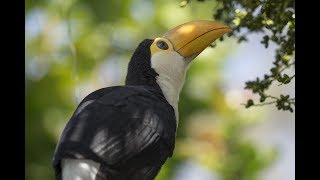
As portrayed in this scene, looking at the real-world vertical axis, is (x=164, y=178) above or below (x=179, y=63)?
below

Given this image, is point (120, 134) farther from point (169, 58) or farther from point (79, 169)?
point (169, 58)

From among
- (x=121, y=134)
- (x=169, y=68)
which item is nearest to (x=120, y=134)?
(x=121, y=134)

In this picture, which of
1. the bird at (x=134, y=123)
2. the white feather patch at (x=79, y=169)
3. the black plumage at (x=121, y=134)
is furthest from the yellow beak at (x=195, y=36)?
the white feather patch at (x=79, y=169)

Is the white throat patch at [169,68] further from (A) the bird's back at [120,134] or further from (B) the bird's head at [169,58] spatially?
(A) the bird's back at [120,134]

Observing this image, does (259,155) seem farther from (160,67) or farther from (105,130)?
(105,130)

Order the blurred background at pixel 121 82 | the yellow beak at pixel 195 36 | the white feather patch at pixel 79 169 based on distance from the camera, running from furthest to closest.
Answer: the blurred background at pixel 121 82 → the yellow beak at pixel 195 36 → the white feather patch at pixel 79 169

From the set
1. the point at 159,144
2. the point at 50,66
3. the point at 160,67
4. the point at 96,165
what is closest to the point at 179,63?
the point at 160,67

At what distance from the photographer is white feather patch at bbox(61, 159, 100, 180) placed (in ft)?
5.06

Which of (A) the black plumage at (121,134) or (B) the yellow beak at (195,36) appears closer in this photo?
(A) the black plumage at (121,134)

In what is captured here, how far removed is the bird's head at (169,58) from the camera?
1944 mm

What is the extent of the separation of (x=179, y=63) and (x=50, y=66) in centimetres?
188

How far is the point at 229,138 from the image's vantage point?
12.2 feet

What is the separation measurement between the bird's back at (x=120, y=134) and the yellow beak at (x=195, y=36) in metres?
0.24

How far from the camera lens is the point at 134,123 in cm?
166
